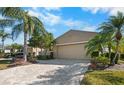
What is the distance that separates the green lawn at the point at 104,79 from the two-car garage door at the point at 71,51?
9530mm

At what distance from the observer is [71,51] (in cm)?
2519

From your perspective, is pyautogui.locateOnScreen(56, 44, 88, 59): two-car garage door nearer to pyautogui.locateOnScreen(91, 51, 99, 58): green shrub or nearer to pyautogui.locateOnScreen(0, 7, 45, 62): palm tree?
pyautogui.locateOnScreen(91, 51, 99, 58): green shrub

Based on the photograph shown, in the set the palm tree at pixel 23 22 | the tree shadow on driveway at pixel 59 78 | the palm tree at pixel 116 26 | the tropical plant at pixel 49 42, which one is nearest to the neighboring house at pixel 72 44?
the tropical plant at pixel 49 42

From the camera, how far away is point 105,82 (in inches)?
480

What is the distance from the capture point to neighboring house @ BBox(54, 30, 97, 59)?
935 inches

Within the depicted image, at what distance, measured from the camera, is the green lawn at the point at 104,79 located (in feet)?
39.8

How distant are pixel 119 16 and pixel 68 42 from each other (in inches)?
413

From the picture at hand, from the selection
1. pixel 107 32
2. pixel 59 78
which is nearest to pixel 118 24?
pixel 107 32

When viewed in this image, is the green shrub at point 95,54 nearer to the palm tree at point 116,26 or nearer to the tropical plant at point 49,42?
the palm tree at point 116,26

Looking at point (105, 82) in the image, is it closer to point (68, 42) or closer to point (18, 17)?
point (18, 17)

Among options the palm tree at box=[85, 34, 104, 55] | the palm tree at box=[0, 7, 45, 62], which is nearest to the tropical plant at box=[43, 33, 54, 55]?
the palm tree at box=[0, 7, 45, 62]

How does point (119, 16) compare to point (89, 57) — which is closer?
point (119, 16)
